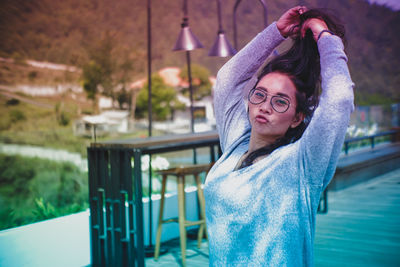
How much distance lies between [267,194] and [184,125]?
671 inches

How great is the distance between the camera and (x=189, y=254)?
370cm

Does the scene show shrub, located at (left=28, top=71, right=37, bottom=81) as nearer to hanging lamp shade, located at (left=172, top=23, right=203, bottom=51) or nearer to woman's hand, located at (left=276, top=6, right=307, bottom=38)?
hanging lamp shade, located at (left=172, top=23, right=203, bottom=51)

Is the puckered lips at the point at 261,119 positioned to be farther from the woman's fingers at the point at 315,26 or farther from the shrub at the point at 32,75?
the shrub at the point at 32,75

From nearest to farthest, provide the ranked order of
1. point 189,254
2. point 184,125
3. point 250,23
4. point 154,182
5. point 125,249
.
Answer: point 125,249 < point 189,254 < point 154,182 < point 250,23 < point 184,125

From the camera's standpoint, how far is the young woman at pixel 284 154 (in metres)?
0.73

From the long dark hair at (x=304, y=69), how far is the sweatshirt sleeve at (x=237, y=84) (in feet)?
0.30

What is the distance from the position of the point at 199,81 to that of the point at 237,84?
18820 mm

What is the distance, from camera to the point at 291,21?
90cm

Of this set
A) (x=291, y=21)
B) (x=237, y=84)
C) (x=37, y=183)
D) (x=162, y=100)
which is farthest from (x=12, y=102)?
(x=291, y=21)

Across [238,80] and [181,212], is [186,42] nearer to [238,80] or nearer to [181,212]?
[181,212]

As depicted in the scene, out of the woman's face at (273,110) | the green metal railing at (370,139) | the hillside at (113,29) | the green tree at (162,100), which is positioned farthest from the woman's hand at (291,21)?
the green tree at (162,100)

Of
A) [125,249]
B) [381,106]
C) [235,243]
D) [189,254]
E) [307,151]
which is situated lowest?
[189,254]

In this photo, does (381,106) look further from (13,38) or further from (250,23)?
(13,38)

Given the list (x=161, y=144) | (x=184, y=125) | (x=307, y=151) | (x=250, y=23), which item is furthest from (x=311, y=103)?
(x=184, y=125)
